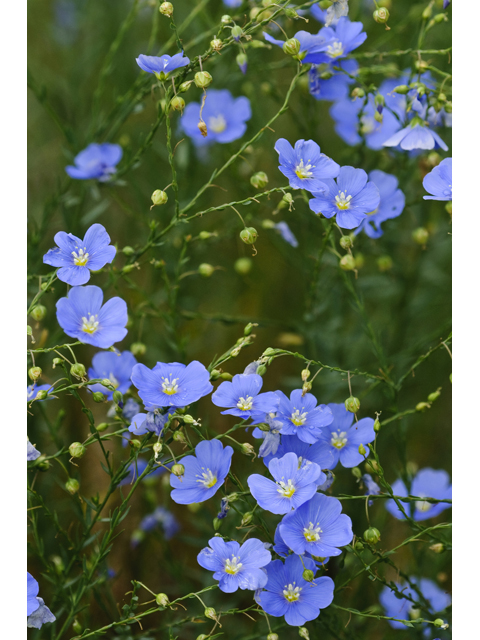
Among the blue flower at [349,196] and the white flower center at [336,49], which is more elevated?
the white flower center at [336,49]

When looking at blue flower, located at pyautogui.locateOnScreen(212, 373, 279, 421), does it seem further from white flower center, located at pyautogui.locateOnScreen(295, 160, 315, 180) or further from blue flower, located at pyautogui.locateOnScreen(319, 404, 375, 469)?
white flower center, located at pyautogui.locateOnScreen(295, 160, 315, 180)

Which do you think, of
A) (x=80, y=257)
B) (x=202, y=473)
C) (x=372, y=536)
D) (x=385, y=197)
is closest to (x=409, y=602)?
(x=372, y=536)

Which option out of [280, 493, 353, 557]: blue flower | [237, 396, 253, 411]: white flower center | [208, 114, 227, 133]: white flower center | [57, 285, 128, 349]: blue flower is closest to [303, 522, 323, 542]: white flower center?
[280, 493, 353, 557]: blue flower

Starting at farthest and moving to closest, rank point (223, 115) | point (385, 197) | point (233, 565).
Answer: point (223, 115) < point (385, 197) < point (233, 565)

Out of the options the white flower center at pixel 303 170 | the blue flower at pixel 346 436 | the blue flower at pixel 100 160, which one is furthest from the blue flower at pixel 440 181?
the blue flower at pixel 100 160

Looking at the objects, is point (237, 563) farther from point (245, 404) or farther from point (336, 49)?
point (336, 49)

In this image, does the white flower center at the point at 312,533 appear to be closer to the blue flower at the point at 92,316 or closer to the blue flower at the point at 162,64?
the blue flower at the point at 92,316

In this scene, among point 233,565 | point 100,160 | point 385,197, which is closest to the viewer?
point 233,565
